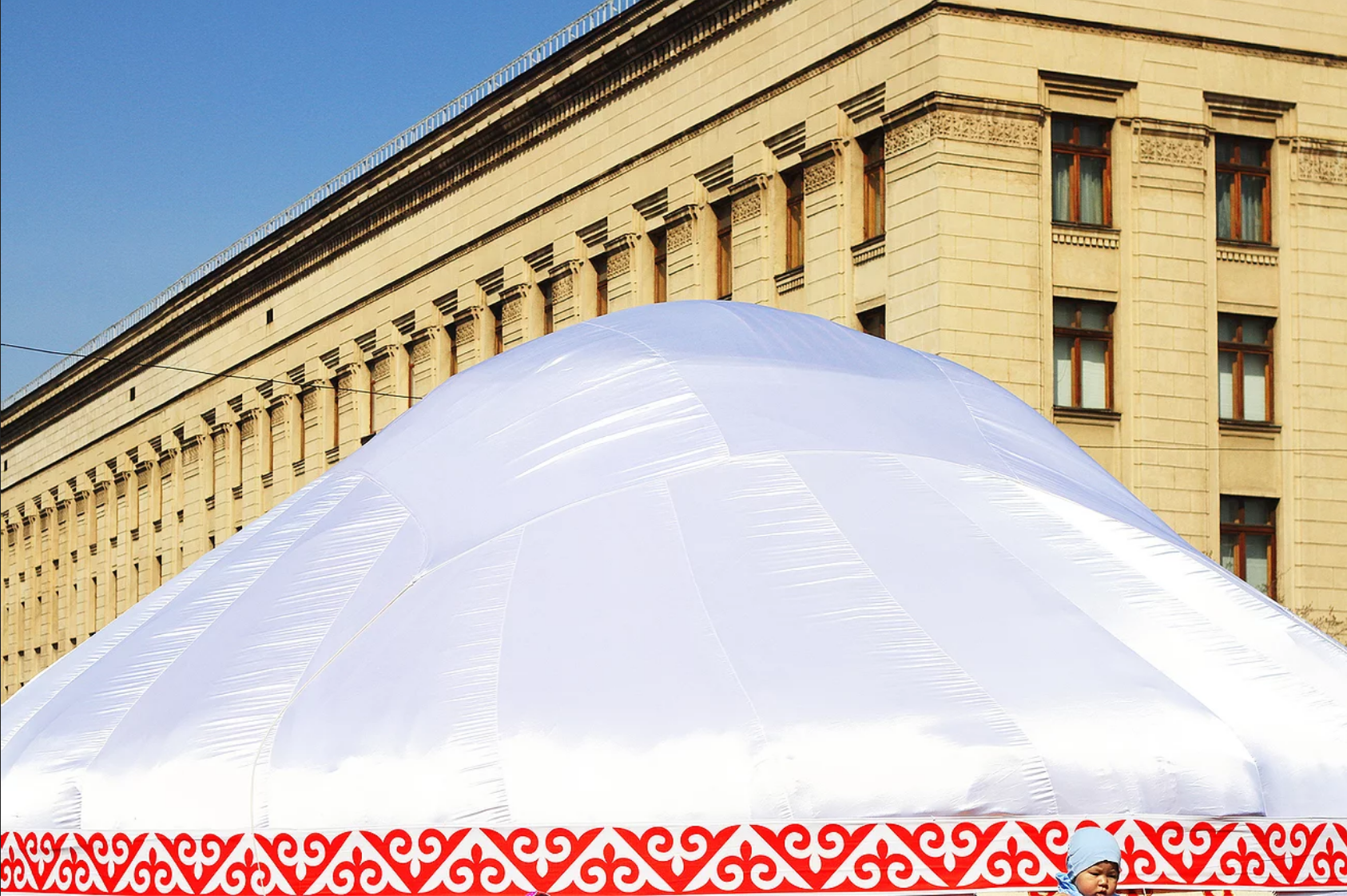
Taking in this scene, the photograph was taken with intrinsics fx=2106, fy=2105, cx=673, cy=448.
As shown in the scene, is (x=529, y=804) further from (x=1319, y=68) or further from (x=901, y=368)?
(x=1319, y=68)

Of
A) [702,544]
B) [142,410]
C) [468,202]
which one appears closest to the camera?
[702,544]

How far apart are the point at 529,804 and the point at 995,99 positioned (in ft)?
66.3

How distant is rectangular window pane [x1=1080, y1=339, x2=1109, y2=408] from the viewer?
2666cm

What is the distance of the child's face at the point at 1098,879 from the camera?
676 centimetres

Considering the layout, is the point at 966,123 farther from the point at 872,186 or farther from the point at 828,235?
the point at 828,235

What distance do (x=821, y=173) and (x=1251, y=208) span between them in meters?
5.68

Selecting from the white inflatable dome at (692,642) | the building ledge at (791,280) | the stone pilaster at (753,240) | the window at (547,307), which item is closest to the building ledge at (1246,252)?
the building ledge at (791,280)

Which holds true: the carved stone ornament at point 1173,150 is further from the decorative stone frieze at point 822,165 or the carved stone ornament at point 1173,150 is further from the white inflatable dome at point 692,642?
the white inflatable dome at point 692,642

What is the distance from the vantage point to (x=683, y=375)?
9.88 meters

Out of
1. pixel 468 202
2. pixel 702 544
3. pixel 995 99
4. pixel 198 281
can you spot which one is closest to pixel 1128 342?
pixel 995 99

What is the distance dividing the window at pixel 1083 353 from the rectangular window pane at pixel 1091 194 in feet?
3.72

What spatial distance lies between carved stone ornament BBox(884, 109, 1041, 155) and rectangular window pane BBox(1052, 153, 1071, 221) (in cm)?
54

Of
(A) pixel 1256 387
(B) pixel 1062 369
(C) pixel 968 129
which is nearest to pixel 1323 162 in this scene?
(A) pixel 1256 387

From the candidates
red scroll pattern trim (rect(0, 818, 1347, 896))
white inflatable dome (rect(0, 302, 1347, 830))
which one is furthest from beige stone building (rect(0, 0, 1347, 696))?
red scroll pattern trim (rect(0, 818, 1347, 896))
